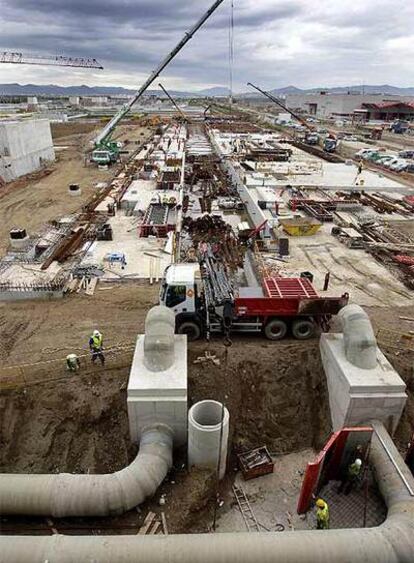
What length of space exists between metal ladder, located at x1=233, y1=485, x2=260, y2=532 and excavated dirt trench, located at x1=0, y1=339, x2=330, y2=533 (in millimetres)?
374

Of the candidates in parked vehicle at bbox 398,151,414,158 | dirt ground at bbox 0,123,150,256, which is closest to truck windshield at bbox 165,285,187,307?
dirt ground at bbox 0,123,150,256

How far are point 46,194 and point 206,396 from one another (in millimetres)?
29098

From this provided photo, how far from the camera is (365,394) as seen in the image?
1185 centimetres

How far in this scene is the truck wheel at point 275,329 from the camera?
15.0 meters

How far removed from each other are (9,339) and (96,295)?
14.0 feet

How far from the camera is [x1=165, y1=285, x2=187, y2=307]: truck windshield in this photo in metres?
14.4

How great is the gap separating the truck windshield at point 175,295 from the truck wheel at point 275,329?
3354 mm

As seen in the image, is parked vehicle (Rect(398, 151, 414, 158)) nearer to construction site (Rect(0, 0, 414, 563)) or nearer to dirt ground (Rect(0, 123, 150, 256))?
construction site (Rect(0, 0, 414, 563))

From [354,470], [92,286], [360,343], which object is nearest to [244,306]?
[360,343]

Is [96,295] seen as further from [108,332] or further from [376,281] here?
[376,281]

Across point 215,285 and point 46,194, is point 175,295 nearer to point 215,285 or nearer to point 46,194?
point 215,285

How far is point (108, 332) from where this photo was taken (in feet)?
52.6

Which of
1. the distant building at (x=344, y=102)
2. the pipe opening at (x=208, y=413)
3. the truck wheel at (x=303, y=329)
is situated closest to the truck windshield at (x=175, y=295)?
the pipe opening at (x=208, y=413)

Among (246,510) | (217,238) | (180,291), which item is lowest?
(246,510)
